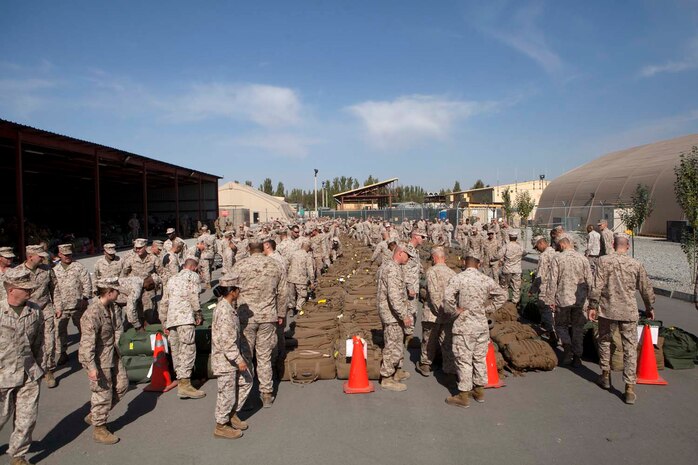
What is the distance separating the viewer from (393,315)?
6.20 meters

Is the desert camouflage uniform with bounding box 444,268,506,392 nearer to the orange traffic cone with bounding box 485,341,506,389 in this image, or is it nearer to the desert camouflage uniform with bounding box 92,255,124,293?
the orange traffic cone with bounding box 485,341,506,389

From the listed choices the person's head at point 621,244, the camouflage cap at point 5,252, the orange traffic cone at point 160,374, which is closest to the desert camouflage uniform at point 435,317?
the person's head at point 621,244

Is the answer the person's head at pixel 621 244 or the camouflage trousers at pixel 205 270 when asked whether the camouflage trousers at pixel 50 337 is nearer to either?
the camouflage trousers at pixel 205 270

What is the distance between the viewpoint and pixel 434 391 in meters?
6.13

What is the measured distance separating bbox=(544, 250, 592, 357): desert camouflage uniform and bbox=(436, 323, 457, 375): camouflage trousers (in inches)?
77.8

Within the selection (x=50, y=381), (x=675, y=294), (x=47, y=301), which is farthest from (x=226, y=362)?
(x=675, y=294)

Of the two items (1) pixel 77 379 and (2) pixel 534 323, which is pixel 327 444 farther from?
(2) pixel 534 323

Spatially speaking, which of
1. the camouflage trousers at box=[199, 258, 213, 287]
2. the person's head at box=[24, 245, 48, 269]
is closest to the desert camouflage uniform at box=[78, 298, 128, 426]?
the person's head at box=[24, 245, 48, 269]

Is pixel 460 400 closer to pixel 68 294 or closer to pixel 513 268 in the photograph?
pixel 513 268

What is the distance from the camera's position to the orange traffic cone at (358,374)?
20.0 ft

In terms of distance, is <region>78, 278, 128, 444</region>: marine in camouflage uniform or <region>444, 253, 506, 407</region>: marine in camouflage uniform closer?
<region>78, 278, 128, 444</region>: marine in camouflage uniform

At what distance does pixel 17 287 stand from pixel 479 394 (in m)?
5.44

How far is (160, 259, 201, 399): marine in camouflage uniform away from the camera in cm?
605

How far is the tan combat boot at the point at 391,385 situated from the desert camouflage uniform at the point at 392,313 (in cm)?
7
